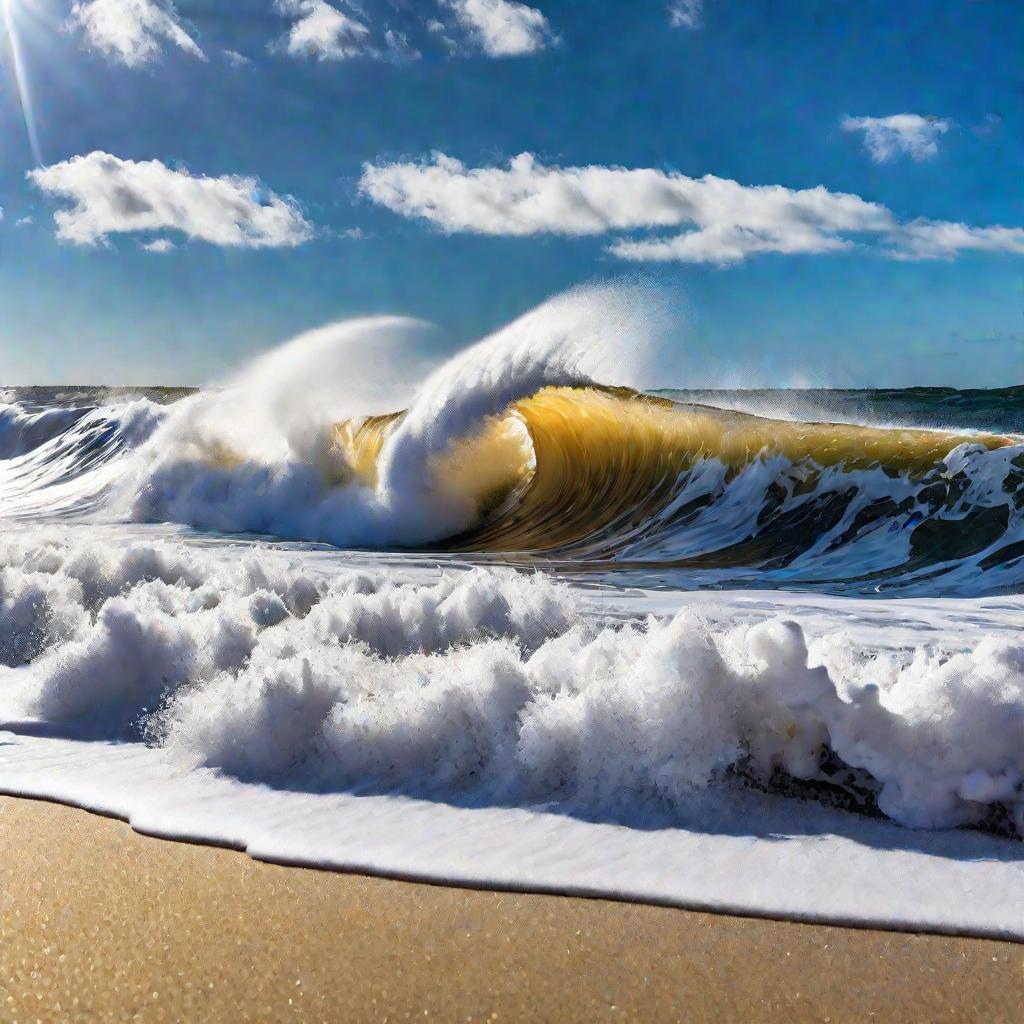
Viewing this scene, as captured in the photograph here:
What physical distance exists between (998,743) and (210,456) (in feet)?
57.5

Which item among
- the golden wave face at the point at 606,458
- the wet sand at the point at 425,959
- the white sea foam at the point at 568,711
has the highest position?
the golden wave face at the point at 606,458

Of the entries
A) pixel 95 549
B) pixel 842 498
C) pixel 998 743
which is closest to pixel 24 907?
pixel 998 743

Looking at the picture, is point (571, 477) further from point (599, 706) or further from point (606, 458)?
point (599, 706)

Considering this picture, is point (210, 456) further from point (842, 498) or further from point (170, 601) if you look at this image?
point (170, 601)

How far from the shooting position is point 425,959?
2209 millimetres

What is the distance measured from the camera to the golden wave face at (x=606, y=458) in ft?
39.8

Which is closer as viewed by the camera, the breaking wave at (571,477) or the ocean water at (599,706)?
the ocean water at (599,706)

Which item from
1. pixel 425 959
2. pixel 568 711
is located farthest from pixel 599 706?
pixel 425 959

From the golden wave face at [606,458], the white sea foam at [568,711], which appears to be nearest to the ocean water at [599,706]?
the white sea foam at [568,711]

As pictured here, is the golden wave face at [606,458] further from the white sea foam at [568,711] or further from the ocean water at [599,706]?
the white sea foam at [568,711]

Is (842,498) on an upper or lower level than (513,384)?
lower

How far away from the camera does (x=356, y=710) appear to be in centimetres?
354

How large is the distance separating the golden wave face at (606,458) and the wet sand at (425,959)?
333 inches

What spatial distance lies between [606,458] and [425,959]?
41.9ft
